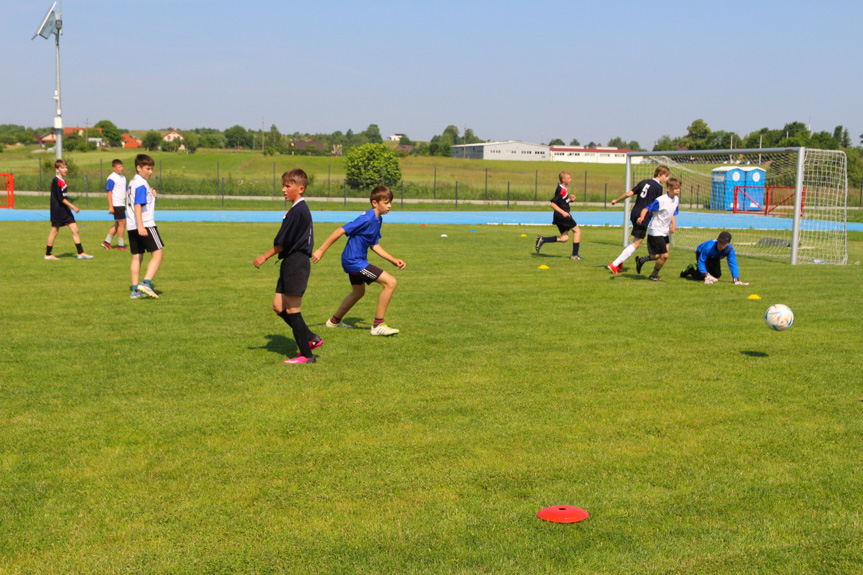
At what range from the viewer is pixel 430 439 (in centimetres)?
506

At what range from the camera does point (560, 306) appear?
33.8ft

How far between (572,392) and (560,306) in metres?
4.16

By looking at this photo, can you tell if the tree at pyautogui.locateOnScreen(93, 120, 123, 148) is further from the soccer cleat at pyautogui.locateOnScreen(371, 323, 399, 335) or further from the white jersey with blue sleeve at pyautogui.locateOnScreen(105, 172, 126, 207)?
the soccer cleat at pyautogui.locateOnScreen(371, 323, 399, 335)

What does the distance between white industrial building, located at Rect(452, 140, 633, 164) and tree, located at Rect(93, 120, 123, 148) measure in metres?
66.1

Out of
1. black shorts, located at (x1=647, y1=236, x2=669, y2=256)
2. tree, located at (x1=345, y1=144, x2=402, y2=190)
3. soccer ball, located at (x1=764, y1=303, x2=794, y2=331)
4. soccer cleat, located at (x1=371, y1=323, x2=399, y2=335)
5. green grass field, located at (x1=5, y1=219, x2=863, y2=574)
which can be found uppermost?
tree, located at (x1=345, y1=144, x2=402, y2=190)

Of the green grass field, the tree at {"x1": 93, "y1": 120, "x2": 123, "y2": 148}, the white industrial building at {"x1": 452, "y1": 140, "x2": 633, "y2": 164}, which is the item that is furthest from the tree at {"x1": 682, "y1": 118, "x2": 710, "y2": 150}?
the tree at {"x1": 93, "y1": 120, "x2": 123, "y2": 148}

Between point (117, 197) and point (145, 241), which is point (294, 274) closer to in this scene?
point (145, 241)

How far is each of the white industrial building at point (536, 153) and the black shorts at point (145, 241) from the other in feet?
447

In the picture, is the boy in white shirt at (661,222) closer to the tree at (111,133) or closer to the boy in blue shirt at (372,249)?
the boy in blue shirt at (372,249)

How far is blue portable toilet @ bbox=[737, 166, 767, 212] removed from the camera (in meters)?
27.3

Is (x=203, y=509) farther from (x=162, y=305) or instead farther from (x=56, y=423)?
(x=162, y=305)

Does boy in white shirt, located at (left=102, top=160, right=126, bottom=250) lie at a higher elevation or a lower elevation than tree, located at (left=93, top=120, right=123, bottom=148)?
lower

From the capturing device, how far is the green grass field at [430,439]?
3604mm

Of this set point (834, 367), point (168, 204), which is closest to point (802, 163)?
point (834, 367)
